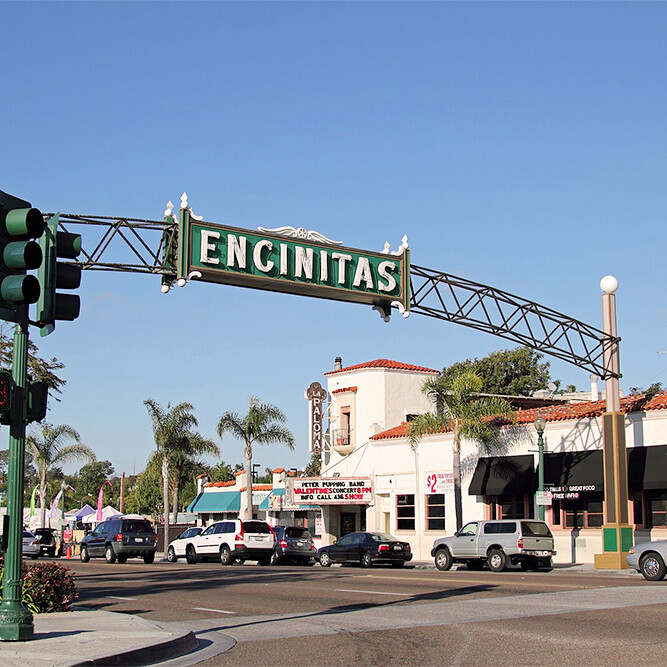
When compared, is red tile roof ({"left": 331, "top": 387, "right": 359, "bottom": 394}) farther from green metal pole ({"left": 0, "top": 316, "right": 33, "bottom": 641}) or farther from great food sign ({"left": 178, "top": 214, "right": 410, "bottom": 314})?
green metal pole ({"left": 0, "top": 316, "right": 33, "bottom": 641})

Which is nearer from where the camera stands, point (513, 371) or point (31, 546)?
point (31, 546)

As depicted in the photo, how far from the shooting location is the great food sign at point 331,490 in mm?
44156

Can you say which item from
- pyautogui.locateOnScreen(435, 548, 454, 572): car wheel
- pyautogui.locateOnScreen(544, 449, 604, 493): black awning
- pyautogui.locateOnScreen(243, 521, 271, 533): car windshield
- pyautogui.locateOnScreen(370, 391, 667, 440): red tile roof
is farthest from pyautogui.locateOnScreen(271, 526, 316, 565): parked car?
pyautogui.locateOnScreen(544, 449, 604, 493): black awning

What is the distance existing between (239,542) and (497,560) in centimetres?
1139

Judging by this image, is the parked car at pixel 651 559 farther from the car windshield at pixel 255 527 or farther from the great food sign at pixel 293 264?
the car windshield at pixel 255 527

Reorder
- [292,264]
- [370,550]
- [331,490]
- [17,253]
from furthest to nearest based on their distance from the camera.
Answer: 1. [331,490]
2. [370,550]
3. [292,264]
4. [17,253]

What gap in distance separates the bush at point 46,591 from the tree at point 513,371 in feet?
169

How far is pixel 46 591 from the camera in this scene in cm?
1588

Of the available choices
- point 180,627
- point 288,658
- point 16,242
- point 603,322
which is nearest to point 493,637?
point 288,658

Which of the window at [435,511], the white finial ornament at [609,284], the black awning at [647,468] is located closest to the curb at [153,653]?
the white finial ornament at [609,284]

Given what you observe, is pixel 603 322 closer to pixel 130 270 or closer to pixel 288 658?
pixel 130 270

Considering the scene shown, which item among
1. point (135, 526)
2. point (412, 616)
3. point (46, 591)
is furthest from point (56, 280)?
point (135, 526)

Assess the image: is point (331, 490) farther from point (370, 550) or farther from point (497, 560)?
point (497, 560)

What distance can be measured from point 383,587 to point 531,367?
1874 inches
